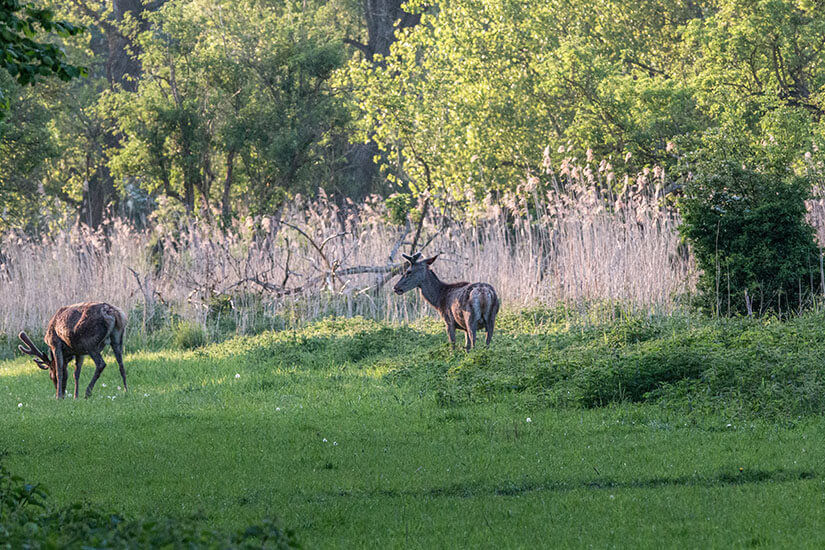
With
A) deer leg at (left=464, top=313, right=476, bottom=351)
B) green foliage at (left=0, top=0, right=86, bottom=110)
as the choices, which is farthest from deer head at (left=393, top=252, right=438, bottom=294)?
green foliage at (left=0, top=0, right=86, bottom=110)

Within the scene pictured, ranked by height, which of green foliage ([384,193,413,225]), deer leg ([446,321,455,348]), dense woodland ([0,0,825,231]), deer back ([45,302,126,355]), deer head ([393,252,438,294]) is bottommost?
deer leg ([446,321,455,348])

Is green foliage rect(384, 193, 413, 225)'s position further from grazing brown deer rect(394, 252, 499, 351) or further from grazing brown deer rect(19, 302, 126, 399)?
grazing brown deer rect(19, 302, 126, 399)

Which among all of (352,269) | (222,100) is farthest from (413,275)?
(222,100)

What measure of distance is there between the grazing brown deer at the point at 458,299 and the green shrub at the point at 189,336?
4.64 meters

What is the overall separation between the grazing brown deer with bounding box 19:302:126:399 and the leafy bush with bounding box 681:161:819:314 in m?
8.25

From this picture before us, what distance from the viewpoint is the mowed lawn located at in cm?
689

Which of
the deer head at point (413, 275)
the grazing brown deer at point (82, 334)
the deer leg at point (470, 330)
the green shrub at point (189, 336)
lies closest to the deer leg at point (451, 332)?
the deer leg at point (470, 330)

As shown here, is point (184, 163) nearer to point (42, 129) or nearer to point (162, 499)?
point (42, 129)

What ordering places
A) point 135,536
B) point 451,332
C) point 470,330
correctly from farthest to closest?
point 451,332 < point 470,330 < point 135,536

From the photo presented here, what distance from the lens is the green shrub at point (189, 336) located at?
723 inches

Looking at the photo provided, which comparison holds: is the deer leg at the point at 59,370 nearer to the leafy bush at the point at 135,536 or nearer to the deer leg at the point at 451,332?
the deer leg at the point at 451,332

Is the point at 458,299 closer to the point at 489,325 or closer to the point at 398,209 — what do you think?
the point at 489,325

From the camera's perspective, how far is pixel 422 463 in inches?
344

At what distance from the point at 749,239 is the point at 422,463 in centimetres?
861
